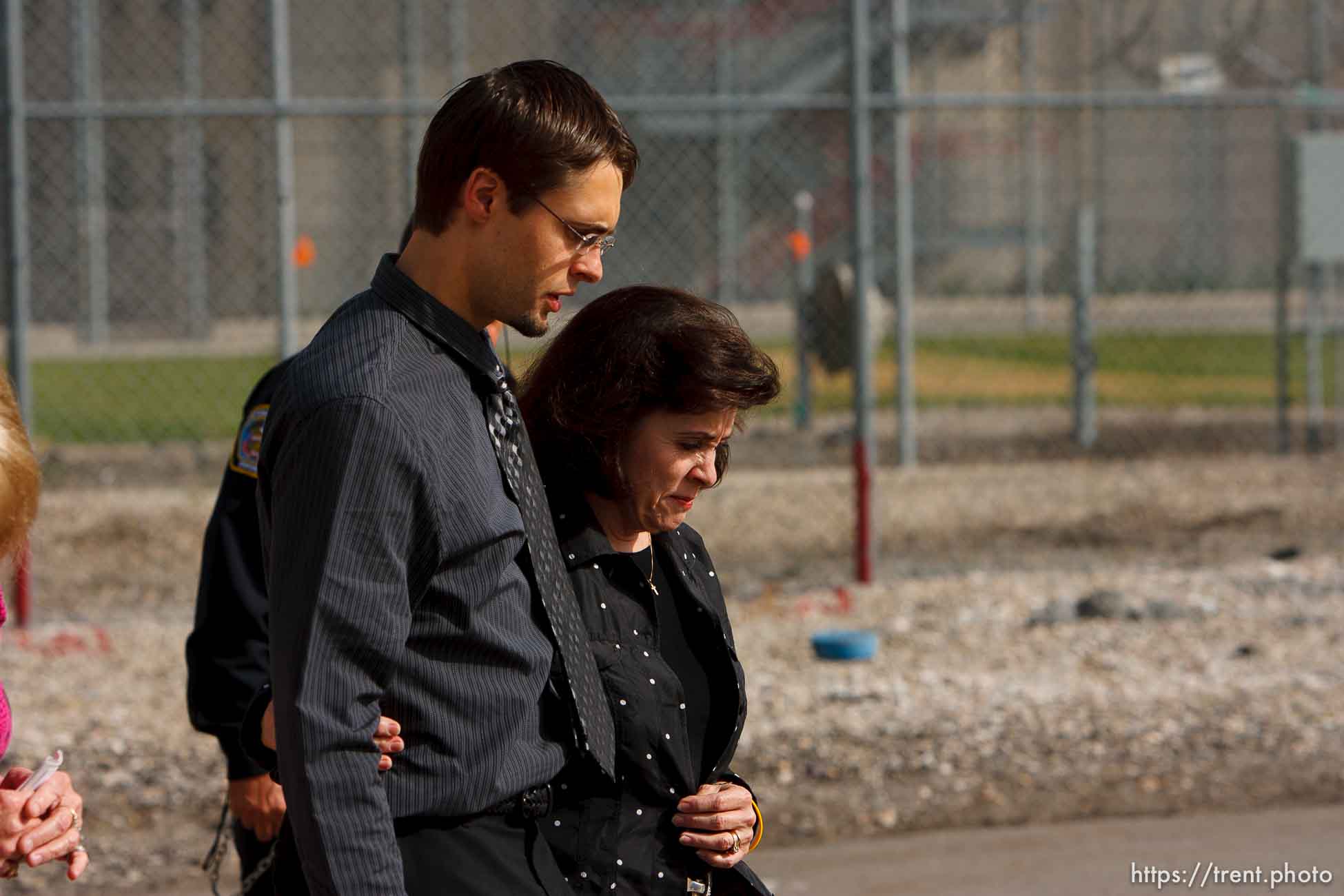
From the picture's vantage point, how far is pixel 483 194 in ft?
6.95

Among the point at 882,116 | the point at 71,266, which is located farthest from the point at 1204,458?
the point at 71,266

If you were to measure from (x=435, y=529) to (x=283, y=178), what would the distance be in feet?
19.6

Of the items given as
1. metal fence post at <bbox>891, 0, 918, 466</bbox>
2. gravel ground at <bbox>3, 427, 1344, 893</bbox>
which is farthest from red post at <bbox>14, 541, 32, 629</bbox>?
metal fence post at <bbox>891, 0, 918, 466</bbox>

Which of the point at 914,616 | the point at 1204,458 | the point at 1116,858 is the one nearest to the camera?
the point at 1116,858

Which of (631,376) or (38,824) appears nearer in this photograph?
(38,824)

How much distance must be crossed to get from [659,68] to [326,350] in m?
14.5

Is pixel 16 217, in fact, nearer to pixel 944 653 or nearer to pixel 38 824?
pixel 944 653

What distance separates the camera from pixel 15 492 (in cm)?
207

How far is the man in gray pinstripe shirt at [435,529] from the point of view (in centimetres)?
195

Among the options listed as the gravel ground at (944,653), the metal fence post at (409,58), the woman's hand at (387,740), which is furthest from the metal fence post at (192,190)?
the woman's hand at (387,740)

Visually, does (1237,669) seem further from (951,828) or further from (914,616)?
(951,828)

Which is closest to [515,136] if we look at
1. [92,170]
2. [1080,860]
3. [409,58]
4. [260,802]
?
[260,802]

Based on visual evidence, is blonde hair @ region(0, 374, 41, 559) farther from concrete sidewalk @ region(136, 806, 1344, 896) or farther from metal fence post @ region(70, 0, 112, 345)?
metal fence post @ region(70, 0, 112, 345)

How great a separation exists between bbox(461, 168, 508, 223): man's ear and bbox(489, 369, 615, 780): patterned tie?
23 cm
